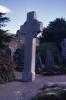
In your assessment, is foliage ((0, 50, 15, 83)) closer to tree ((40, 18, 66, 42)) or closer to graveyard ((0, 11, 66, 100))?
graveyard ((0, 11, 66, 100))

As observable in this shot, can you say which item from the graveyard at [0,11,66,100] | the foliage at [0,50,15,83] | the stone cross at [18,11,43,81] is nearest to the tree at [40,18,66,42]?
the graveyard at [0,11,66,100]

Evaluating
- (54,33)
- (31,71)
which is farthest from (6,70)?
(54,33)

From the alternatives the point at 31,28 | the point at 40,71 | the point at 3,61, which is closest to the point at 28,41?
the point at 31,28

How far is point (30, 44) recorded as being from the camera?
1603 centimetres

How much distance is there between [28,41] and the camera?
636 inches

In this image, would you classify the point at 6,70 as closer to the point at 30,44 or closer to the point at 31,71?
the point at 31,71

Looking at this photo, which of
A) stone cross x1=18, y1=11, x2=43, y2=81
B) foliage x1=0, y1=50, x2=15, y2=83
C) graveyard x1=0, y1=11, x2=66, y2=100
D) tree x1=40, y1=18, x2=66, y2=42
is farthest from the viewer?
tree x1=40, y1=18, x2=66, y2=42

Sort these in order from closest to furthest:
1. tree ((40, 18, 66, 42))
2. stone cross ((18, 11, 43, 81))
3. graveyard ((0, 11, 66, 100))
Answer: graveyard ((0, 11, 66, 100)) → stone cross ((18, 11, 43, 81)) → tree ((40, 18, 66, 42))

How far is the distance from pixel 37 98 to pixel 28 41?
7247mm

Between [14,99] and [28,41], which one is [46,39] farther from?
[14,99]

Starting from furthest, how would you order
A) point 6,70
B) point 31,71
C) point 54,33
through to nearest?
point 54,33 → point 31,71 → point 6,70

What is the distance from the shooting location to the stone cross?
51.9 ft

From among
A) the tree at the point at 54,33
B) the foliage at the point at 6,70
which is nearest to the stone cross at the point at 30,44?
the foliage at the point at 6,70

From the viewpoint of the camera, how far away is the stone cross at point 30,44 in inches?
623
